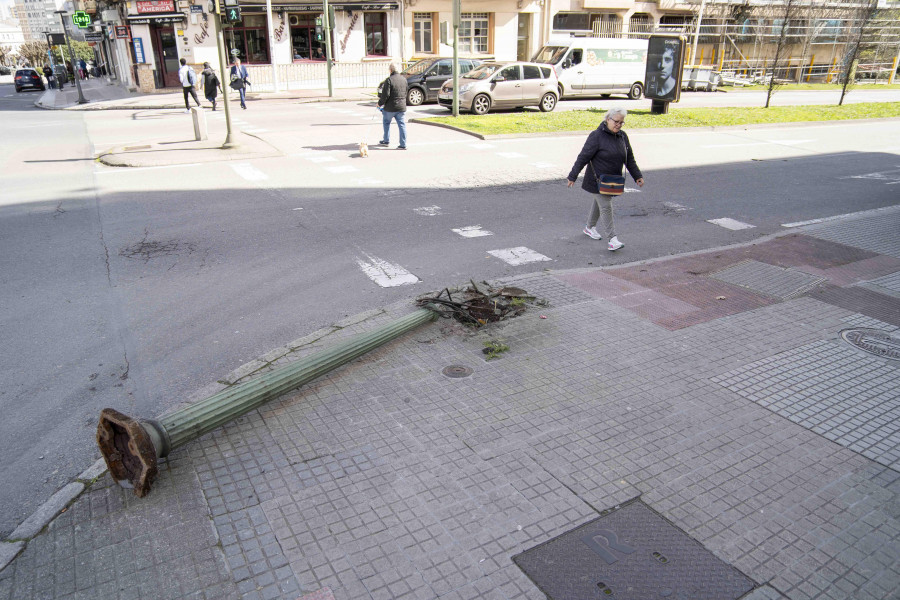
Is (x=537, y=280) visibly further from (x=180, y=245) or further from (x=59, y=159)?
(x=59, y=159)

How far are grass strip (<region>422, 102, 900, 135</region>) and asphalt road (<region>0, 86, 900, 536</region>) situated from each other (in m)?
1.40

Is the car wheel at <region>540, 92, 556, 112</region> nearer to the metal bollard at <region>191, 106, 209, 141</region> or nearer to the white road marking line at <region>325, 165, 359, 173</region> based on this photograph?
the white road marking line at <region>325, 165, 359, 173</region>

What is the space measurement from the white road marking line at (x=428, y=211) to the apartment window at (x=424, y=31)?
101ft

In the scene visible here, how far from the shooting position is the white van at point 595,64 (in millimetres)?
28828

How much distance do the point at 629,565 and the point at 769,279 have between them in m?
5.59

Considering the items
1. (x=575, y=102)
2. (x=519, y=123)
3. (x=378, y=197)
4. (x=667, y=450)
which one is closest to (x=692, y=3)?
(x=575, y=102)

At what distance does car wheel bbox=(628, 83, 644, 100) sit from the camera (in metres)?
31.0

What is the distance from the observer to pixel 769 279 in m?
7.95

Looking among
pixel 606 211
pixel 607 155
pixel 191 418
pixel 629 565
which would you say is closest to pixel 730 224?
pixel 606 211

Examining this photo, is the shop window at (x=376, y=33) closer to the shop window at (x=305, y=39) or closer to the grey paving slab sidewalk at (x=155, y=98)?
the shop window at (x=305, y=39)

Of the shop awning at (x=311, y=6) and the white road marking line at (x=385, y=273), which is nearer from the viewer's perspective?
the white road marking line at (x=385, y=273)

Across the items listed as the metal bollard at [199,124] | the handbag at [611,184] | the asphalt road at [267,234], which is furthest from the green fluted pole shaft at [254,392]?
the metal bollard at [199,124]

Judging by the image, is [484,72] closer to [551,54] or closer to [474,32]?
[551,54]

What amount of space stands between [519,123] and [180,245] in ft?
44.5
